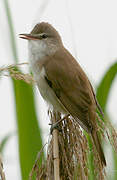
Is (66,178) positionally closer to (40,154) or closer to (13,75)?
(40,154)

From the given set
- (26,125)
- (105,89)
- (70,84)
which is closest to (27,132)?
(26,125)

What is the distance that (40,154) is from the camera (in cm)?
154

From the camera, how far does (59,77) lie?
7.40ft

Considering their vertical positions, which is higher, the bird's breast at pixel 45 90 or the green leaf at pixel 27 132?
the bird's breast at pixel 45 90

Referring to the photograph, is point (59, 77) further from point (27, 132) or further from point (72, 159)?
point (72, 159)

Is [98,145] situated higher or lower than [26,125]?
lower

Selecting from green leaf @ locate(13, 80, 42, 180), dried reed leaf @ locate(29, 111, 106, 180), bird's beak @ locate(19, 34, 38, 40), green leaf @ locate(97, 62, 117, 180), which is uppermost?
bird's beak @ locate(19, 34, 38, 40)

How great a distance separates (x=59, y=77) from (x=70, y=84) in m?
0.11

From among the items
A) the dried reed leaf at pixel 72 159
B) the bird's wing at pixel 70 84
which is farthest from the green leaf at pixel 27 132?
the bird's wing at pixel 70 84

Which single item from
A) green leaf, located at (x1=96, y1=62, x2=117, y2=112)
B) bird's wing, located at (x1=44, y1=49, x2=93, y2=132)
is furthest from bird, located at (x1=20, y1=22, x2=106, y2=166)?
green leaf, located at (x1=96, y1=62, x2=117, y2=112)

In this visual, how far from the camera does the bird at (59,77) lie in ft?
6.75

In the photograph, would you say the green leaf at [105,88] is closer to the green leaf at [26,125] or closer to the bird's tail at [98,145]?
the bird's tail at [98,145]

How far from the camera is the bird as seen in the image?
81.0 inches

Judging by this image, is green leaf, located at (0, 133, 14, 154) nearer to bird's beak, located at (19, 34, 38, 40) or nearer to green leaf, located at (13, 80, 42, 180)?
green leaf, located at (13, 80, 42, 180)
